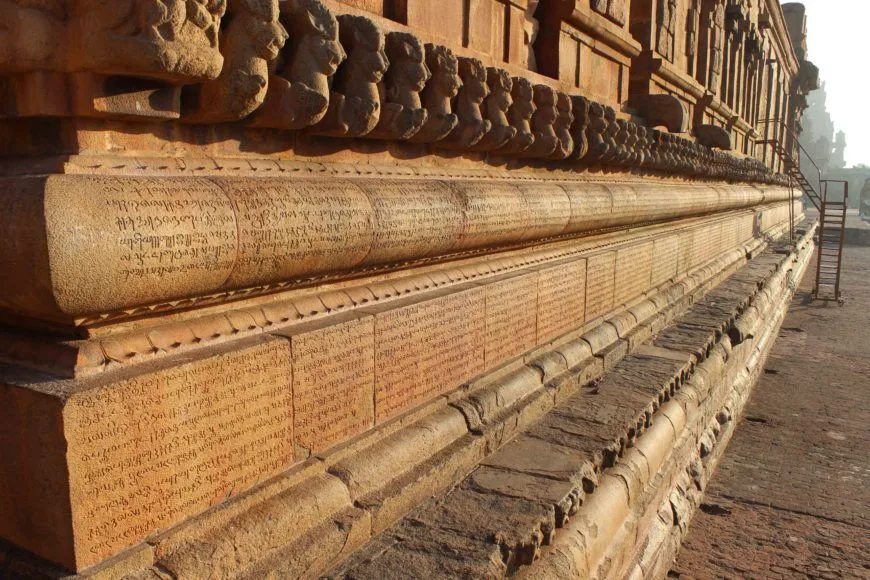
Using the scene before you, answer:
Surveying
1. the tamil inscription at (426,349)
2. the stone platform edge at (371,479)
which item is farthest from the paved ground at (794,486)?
the tamil inscription at (426,349)

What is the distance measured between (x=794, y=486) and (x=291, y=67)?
4445 millimetres

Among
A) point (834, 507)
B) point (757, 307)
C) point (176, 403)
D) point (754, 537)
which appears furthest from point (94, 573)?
point (757, 307)

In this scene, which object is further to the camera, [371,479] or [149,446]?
[371,479]

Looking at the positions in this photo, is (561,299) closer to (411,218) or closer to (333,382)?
(411,218)

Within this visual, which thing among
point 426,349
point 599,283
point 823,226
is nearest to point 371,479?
point 426,349

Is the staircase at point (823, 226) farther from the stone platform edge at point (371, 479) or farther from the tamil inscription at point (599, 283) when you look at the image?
the stone platform edge at point (371, 479)

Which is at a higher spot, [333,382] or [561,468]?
[333,382]

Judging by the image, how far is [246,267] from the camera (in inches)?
78.0

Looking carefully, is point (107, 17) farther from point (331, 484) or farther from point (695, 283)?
point (695, 283)

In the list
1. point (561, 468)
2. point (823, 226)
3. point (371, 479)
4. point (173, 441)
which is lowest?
point (561, 468)

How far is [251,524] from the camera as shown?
77.6 inches

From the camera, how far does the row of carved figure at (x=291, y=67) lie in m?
1.71

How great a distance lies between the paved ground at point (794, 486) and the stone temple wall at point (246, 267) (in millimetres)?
1731

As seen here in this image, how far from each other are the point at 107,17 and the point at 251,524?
1324 millimetres
